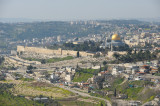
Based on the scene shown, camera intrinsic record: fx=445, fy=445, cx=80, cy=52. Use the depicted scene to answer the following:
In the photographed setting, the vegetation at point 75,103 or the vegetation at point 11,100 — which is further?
the vegetation at point 75,103

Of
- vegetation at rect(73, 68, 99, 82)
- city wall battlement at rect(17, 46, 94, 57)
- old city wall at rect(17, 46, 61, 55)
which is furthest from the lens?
old city wall at rect(17, 46, 61, 55)

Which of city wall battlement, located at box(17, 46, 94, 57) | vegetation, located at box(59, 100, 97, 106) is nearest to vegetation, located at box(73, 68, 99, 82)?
vegetation, located at box(59, 100, 97, 106)

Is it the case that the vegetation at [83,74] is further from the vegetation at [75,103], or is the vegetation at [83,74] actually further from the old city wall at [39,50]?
the old city wall at [39,50]

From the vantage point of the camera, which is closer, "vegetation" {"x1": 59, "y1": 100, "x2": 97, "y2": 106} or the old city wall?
"vegetation" {"x1": 59, "y1": 100, "x2": 97, "y2": 106}

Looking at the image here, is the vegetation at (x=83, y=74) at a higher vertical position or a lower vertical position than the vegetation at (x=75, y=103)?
higher

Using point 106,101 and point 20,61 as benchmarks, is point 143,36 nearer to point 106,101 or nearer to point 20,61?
point 20,61

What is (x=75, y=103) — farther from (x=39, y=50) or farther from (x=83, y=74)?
(x=39, y=50)

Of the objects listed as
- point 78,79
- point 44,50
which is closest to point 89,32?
point 44,50

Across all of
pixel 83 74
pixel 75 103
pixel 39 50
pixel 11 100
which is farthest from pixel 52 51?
pixel 75 103

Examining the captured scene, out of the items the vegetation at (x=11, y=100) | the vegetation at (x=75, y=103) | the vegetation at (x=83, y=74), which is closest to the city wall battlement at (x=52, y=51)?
the vegetation at (x=83, y=74)

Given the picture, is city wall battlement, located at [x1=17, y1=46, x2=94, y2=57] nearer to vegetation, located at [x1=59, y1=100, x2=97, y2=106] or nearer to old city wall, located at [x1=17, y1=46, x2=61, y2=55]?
old city wall, located at [x1=17, y1=46, x2=61, y2=55]

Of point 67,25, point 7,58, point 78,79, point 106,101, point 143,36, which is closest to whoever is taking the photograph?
point 106,101
